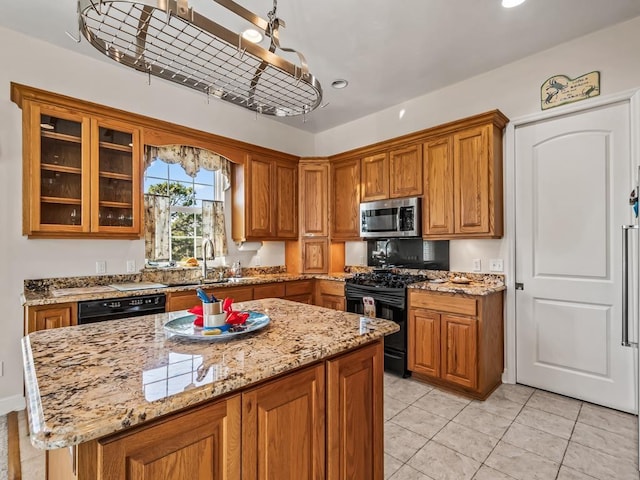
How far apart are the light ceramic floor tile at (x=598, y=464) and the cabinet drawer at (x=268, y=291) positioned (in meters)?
2.78

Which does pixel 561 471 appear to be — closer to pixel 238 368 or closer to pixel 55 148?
pixel 238 368

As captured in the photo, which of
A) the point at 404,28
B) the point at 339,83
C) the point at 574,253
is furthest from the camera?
the point at 339,83

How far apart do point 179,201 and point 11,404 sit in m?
2.29

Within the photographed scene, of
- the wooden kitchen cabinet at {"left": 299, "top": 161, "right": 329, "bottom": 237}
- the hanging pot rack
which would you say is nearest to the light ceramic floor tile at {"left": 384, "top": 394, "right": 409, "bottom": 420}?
the wooden kitchen cabinet at {"left": 299, "top": 161, "right": 329, "bottom": 237}

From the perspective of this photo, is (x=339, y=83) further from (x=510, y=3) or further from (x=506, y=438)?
(x=506, y=438)

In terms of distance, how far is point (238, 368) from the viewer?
1.02 metres

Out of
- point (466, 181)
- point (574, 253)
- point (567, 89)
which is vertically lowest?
point (574, 253)

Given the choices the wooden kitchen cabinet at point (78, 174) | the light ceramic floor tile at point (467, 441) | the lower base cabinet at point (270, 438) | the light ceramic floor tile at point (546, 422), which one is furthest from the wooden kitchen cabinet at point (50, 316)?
the light ceramic floor tile at point (546, 422)

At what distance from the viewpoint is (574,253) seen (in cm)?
280

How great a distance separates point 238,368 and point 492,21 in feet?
9.96

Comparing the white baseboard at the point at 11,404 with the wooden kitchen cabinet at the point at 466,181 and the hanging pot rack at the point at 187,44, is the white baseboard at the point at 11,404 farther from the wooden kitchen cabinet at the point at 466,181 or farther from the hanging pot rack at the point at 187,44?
the wooden kitchen cabinet at the point at 466,181

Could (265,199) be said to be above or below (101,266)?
above

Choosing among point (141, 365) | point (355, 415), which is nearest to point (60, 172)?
point (141, 365)

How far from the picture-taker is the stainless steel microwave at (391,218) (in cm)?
352
